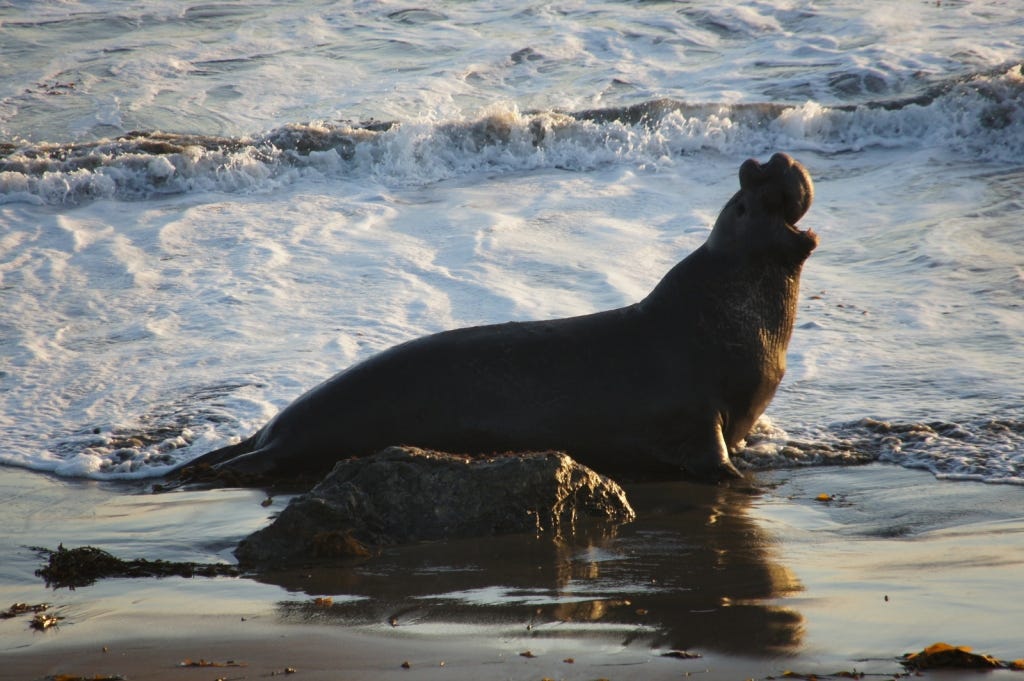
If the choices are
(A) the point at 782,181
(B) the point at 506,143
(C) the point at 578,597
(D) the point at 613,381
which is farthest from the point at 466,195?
(C) the point at 578,597

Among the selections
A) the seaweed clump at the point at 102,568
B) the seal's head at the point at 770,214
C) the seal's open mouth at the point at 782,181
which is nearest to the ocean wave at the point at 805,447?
the seal's head at the point at 770,214

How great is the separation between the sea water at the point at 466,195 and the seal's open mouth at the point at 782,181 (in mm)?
1388

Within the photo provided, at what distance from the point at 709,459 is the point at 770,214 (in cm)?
144

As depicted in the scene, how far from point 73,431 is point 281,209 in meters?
6.54

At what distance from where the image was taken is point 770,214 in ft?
22.1

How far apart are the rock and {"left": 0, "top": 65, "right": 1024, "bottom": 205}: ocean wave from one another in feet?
34.1

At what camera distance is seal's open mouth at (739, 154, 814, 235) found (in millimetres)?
6598

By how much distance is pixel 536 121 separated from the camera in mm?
16875

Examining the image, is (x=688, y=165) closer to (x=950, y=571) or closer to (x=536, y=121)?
(x=536, y=121)

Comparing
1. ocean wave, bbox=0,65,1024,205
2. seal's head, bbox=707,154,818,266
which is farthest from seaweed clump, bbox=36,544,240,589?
ocean wave, bbox=0,65,1024,205

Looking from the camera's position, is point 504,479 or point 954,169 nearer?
point 504,479

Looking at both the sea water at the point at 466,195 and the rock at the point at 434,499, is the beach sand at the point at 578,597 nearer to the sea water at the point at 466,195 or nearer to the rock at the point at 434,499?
the rock at the point at 434,499

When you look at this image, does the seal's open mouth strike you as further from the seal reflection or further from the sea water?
the seal reflection

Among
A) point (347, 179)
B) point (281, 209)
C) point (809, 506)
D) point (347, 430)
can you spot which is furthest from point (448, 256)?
point (809, 506)
